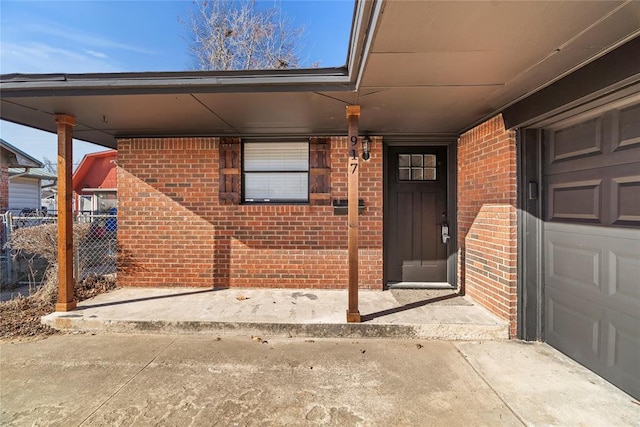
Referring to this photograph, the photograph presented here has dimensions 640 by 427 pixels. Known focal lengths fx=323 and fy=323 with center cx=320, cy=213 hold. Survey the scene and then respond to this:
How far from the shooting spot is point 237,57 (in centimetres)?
1106

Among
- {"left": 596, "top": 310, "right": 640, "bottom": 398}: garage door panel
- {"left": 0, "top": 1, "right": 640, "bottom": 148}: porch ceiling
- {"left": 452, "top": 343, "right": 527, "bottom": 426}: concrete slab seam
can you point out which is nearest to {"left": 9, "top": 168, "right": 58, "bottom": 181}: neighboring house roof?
{"left": 0, "top": 1, "right": 640, "bottom": 148}: porch ceiling

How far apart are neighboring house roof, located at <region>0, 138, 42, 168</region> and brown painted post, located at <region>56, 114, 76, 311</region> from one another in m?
8.58

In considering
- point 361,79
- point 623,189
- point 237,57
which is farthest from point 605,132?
point 237,57

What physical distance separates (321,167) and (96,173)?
17760mm

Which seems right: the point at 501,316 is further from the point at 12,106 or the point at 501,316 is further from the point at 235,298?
the point at 12,106

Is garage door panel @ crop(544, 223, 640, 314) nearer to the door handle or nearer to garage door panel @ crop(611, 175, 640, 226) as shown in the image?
garage door panel @ crop(611, 175, 640, 226)

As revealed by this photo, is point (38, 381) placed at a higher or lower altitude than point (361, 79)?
lower

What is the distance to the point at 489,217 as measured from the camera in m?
4.06

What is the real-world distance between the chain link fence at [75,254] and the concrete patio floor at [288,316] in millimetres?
1432

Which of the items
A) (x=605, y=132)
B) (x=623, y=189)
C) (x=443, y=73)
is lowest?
(x=623, y=189)

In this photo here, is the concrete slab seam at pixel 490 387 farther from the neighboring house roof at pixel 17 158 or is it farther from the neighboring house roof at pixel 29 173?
the neighboring house roof at pixel 29 173

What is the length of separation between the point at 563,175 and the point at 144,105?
14.9 ft

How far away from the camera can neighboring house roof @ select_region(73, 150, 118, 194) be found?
17.5 metres

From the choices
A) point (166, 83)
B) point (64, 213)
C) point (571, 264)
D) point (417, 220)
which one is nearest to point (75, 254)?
point (64, 213)
